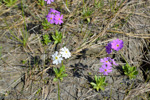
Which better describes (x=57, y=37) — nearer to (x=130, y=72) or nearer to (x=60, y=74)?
(x=60, y=74)

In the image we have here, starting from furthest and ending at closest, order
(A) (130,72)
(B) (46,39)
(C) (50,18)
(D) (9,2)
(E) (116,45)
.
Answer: (D) (9,2) < (B) (46,39) < (C) (50,18) < (A) (130,72) < (E) (116,45)

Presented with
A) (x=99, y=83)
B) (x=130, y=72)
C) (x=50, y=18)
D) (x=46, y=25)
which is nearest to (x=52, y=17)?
(x=50, y=18)

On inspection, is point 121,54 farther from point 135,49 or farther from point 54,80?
point 54,80

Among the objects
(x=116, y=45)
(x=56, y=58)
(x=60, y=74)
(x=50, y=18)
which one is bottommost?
(x=60, y=74)

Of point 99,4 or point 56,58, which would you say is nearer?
point 56,58

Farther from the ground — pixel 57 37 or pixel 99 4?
pixel 99 4

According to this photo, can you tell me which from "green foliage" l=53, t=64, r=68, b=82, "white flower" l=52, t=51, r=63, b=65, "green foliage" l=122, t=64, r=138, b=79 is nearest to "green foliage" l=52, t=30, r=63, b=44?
"white flower" l=52, t=51, r=63, b=65

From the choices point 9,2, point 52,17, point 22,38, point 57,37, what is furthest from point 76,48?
point 9,2

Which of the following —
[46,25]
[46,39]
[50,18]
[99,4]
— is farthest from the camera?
[99,4]

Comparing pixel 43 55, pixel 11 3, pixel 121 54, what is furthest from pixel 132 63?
pixel 11 3

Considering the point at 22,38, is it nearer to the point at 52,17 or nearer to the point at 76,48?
the point at 52,17

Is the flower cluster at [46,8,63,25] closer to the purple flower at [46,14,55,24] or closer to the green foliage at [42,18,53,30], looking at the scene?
the purple flower at [46,14,55,24]

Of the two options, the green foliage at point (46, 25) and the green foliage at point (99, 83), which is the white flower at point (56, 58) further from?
the green foliage at point (46, 25)
